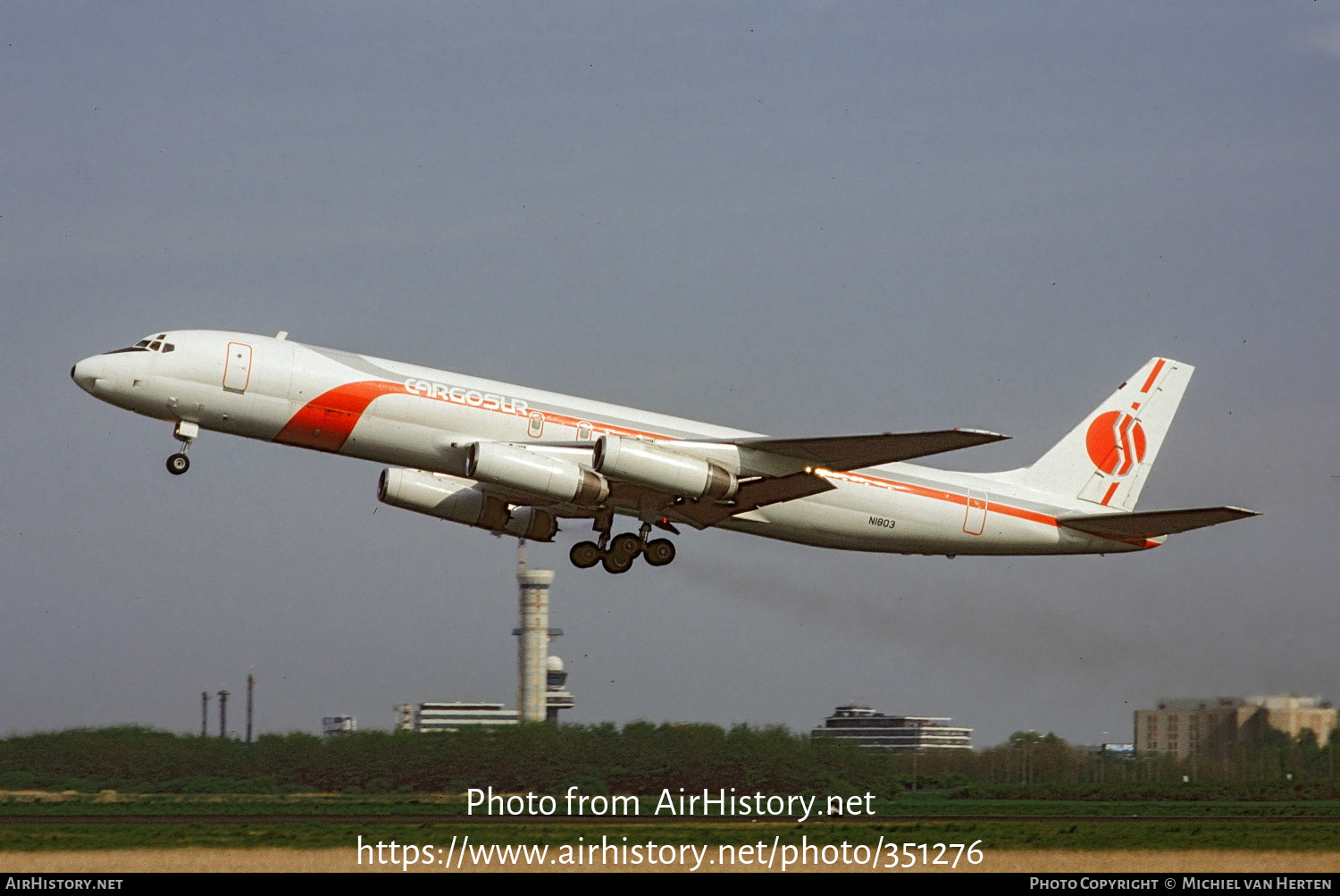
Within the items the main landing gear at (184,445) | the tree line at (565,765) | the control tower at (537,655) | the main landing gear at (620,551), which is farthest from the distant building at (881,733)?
the control tower at (537,655)

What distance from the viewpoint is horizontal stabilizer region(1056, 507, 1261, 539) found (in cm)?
3634

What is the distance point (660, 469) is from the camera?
1390 inches

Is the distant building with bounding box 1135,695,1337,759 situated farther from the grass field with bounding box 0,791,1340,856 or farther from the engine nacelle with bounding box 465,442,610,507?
the engine nacelle with bounding box 465,442,610,507

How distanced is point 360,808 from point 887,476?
1665 cm

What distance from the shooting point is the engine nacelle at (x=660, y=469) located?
115 feet

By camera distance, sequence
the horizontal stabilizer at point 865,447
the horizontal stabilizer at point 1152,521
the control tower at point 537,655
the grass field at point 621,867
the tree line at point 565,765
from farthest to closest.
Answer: the control tower at point 537,655, the tree line at point 565,765, the horizontal stabilizer at point 1152,521, the horizontal stabilizer at point 865,447, the grass field at point 621,867

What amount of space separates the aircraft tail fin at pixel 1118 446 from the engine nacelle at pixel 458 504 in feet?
39.4

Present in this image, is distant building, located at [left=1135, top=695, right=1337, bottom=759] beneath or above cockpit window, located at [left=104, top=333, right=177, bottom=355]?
beneath

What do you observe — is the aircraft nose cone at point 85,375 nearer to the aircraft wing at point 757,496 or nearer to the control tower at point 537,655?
the aircraft wing at point 757,496

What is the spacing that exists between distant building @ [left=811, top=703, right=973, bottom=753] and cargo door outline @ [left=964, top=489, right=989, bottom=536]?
25.7 ft

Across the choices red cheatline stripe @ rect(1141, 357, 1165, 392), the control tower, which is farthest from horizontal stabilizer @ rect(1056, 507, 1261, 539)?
the control tower

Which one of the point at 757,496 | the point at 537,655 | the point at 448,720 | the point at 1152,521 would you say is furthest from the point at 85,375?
the point at 537,655

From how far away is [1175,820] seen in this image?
39594 mm
